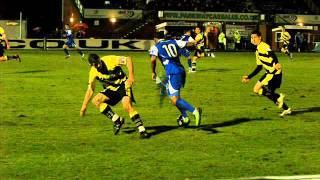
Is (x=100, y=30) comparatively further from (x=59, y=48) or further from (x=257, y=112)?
(x=257, y=112)

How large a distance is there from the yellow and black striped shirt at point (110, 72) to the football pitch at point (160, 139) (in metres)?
1.09

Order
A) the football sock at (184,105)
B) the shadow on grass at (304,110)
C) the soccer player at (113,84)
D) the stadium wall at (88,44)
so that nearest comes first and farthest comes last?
the soccer player at (113,84) → the football sock at (184,105) → the shadow on grass at (304,110) → the stadium wall at (88,44)

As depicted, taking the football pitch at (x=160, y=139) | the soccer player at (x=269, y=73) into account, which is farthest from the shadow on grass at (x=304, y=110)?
the soccer player at (x=269, y=73)

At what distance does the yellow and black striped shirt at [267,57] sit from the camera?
14.6 m

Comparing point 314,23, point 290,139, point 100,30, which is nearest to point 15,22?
Answer: point 100,30

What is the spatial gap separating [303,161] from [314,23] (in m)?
58.6

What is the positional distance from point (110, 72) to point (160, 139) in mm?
1586

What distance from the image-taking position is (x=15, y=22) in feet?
193

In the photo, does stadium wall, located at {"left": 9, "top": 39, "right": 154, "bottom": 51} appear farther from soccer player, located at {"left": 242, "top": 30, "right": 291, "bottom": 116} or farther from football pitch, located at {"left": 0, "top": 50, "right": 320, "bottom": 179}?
soccer player, located at {"left": 242, "top": 30, "right": 291, "bottom": 116}

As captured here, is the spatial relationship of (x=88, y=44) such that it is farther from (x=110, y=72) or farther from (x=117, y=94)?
(x=110, y=72)

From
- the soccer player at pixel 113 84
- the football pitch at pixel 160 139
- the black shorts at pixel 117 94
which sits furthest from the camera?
the black shorts at pixel 117 94

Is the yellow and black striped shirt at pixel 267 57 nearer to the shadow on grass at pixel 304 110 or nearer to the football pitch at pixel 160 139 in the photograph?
the football pitch at pixel 160 139

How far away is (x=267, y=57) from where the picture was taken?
14.7 metres

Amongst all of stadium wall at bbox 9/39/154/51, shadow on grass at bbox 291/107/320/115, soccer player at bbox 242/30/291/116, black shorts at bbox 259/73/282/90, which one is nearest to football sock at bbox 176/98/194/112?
soccer player at bbox 242/30/291/116
